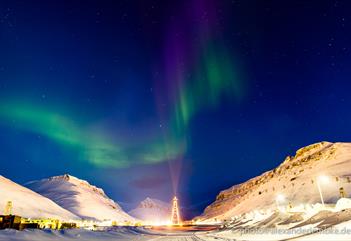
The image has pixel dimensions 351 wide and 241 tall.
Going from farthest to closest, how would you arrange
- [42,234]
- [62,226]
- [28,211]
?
[28,211] < [62,226] < [42,234]

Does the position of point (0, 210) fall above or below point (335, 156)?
below

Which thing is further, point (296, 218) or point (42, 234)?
point (42, 234)

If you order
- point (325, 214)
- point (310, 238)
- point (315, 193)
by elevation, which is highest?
point (315, 193)

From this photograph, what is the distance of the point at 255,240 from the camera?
147 ft

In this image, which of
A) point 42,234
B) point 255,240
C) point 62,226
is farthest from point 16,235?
point 62,226

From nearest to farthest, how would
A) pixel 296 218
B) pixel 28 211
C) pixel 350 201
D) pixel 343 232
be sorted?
pixel 343 232
pixel 350 201
pixel 296 218
pixel 28 211

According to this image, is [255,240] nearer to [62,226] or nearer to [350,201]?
[350,201]

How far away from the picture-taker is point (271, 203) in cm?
16600

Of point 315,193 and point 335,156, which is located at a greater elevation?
point 335,156

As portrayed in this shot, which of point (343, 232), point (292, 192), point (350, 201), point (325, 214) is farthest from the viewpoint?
point (292, 192)

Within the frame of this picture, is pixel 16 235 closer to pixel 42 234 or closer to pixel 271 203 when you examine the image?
pixel 42 234

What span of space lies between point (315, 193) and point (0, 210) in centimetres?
14874

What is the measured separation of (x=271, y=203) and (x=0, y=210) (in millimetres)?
137176

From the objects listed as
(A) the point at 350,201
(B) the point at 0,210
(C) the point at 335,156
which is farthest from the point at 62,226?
(C) the point at 335,156
